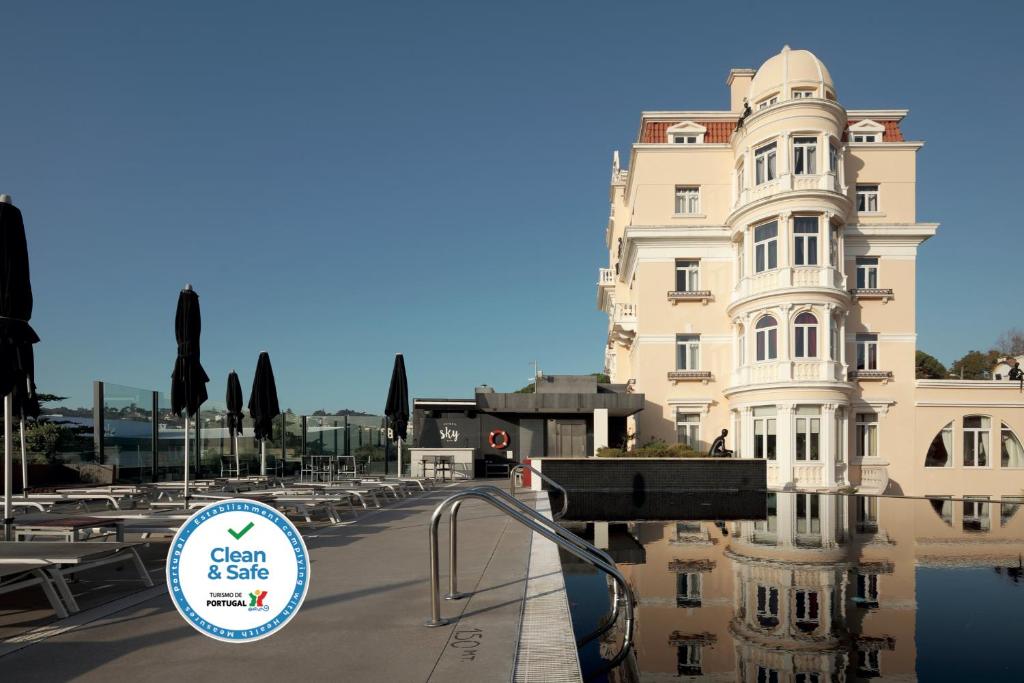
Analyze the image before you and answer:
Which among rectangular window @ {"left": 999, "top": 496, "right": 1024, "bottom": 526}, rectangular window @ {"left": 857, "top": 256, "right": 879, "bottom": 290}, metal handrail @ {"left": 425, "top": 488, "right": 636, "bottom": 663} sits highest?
rectangular window @ {"left": 857, "top": 256, "right": 879, "bottom": 290}

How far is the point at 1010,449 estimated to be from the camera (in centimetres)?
2470

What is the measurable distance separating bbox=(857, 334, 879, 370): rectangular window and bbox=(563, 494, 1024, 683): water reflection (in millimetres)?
12962

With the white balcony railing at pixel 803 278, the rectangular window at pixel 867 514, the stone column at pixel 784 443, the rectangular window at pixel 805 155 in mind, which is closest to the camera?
the rectangular window at pixel 867 514

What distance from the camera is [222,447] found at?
2264 centimetres

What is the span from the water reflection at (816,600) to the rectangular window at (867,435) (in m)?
12.2

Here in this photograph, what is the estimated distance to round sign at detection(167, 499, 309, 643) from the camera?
134 inches

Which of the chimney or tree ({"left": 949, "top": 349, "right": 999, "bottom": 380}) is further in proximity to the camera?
tree ({"left": 949, "top": 349, "right": 999, "bottom": 380})

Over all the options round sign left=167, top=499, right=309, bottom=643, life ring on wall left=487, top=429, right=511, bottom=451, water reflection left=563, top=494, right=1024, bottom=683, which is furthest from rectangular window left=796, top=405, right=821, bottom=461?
round sign left=167, top=499, right=309, bottom=643

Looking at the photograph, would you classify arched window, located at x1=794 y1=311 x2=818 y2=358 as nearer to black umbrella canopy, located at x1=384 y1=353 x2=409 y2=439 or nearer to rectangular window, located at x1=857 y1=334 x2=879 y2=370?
rectangular window, located at x1=857 y1=334 x2=879 y2=370

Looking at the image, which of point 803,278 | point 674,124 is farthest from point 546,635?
point 674,124

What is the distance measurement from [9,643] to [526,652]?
11.9 ft

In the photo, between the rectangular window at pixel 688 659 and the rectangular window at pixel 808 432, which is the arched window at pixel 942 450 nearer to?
the rectangular window at pixel 808 432

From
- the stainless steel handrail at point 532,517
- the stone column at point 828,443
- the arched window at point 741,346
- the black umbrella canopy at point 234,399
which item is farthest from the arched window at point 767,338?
the stainless steel handrail at point 532,517

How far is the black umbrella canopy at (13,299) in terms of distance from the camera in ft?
21.9
